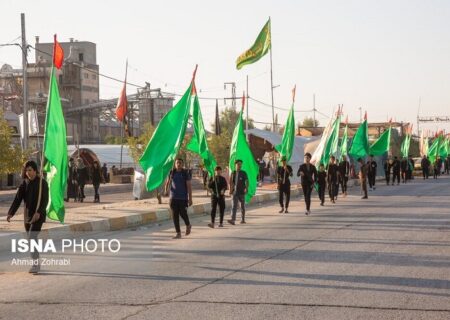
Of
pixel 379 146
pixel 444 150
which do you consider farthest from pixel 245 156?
pixel 444 150

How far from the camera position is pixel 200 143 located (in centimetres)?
1920

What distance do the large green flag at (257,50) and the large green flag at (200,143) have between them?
9.91 m

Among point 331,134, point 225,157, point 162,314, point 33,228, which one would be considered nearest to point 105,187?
point 225,157

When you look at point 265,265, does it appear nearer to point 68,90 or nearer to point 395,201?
point 395,201

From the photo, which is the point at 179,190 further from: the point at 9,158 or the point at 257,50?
the point at 257,50

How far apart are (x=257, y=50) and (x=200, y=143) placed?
42.2ft

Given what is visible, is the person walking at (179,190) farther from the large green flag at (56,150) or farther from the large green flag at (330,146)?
the large green flag at (330,146)

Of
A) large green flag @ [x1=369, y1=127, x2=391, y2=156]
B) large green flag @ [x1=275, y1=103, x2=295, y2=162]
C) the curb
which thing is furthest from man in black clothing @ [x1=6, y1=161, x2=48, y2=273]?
large green flag @ [x1=369, y1=127, x2=391, y2=156]

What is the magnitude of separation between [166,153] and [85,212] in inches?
169

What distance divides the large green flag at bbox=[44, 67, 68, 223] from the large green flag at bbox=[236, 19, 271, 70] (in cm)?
→ 1596

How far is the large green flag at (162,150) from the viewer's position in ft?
55.8

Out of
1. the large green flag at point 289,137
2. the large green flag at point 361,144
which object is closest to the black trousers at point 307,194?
the large green flag at point 289,137

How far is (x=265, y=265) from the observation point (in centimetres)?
1044

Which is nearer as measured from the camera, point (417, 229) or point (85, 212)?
point (417, 229)
